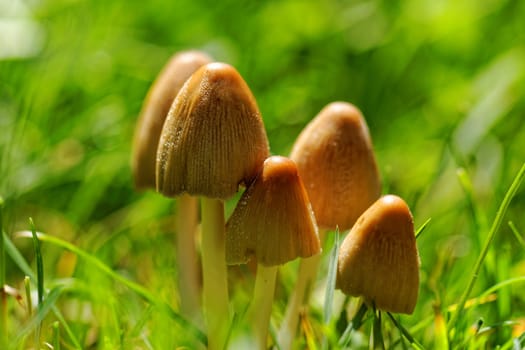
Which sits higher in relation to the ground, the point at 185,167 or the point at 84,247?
the point at 185,167

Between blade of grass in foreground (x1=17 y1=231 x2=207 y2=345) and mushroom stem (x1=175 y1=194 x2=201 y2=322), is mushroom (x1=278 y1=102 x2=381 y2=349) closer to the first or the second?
blade of grass in foreground (x1=17 y1=231 x2=207 y2=345)

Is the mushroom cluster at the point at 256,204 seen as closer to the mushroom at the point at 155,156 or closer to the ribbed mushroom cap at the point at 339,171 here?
the ribbed mushroom cap at the point at 339,171

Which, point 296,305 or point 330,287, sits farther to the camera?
point 296,305

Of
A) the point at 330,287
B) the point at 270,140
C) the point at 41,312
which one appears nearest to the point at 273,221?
the point at 330,287

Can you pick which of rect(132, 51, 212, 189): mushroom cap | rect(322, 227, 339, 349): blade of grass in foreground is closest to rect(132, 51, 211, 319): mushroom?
rect(132, 51, 212, 189): mushroom cap

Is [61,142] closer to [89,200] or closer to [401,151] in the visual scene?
[89,200]

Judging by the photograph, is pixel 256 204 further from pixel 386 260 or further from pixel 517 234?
pixel 517 234

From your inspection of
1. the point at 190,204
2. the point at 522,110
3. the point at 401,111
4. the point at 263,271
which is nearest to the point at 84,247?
the point at 190,204
